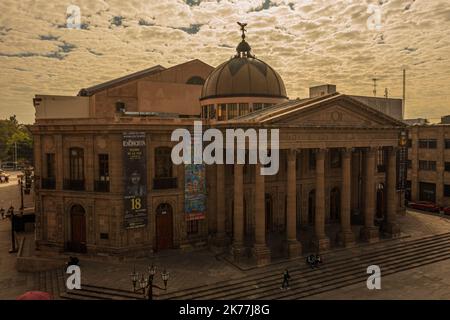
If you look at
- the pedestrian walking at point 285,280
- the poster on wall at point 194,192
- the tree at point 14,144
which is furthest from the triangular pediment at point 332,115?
the tree at point 14,144

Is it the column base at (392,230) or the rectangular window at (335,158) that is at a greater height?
the rectangular window at (335,158)

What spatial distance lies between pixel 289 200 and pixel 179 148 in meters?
10.0

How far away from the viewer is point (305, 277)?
2577 centimetres

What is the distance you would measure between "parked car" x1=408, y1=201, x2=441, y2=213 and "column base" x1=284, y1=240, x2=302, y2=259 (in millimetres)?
27576

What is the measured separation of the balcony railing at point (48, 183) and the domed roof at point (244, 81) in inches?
648

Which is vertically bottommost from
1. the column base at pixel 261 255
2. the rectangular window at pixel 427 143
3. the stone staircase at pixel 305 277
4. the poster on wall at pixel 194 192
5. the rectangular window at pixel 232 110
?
the stone staircase at pixel 305 277

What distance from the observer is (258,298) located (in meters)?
23.1

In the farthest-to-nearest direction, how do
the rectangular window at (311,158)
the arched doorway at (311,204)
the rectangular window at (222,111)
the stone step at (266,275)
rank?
the arched doorway at (311,204), the rectangular window at (311,158), the rectangular window at (222,111), the stone step at (266,275)

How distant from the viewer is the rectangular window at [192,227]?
31.2m

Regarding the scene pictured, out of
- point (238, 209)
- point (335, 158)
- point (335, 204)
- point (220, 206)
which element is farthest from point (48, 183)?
point (335, 204)

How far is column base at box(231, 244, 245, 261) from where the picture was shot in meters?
27.7

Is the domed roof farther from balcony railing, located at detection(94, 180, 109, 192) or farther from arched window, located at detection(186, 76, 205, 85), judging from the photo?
balcony railing, located at detection(94, 180, 109, 192)

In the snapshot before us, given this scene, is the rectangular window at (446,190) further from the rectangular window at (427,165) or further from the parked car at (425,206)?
the rectangular window at (427,165)

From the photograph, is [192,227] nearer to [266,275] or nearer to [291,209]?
[266,275]
